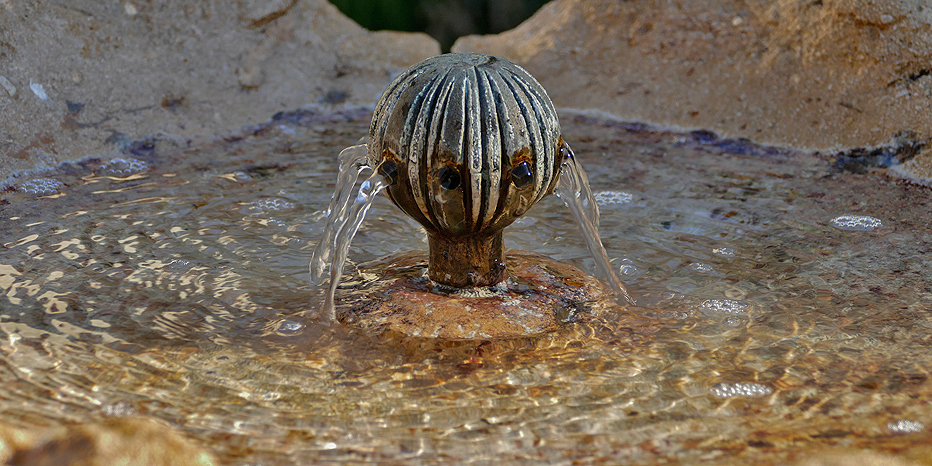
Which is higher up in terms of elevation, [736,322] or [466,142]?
[466,142]

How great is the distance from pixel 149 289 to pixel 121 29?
275cm

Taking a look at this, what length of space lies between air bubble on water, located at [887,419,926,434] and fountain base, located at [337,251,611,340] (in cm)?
98

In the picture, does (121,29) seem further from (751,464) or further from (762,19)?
(751,464)

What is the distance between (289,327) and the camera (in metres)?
2.59

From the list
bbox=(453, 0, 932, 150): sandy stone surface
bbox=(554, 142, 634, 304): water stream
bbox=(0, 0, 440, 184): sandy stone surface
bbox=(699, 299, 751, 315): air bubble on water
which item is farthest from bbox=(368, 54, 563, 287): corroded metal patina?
bbox=(453, 0, 932, 150): sandy stone surface

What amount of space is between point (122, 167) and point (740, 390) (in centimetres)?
332

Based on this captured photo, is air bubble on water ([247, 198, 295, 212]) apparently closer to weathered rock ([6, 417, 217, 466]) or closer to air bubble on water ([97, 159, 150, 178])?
air bubble on water ([97, 159, 150, 178])

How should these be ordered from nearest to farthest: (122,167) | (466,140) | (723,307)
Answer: (466,140), (723,307), (122,167)

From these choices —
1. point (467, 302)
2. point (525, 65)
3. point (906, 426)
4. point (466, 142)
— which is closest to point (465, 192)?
point (466, 142)

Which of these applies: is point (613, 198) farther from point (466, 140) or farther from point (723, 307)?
point (466, 140)

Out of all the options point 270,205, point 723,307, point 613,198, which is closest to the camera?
point 723,307

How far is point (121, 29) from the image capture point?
16.2ft

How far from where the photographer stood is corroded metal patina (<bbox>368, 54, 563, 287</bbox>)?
7.86 ft

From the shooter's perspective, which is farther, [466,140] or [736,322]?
[736,322]
